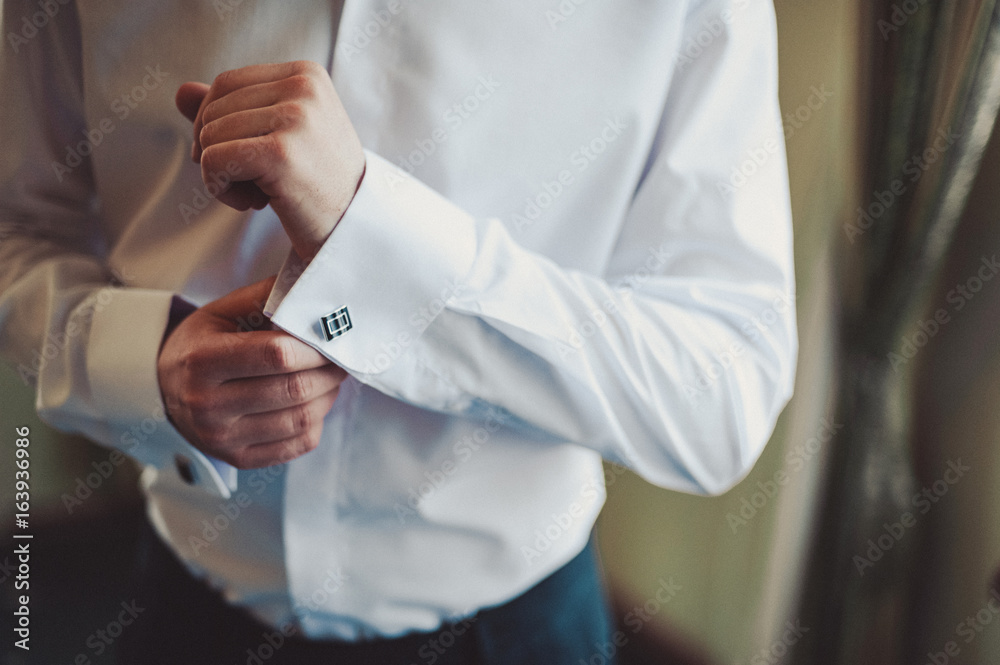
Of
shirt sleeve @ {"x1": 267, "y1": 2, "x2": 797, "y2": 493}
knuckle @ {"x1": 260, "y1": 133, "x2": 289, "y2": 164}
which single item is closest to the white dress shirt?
shirt sleeve @ {"x1": 267, "y1": 2, "x2": 797, "y2": 493}

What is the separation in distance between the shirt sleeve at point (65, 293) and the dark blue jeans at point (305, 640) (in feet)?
0.32

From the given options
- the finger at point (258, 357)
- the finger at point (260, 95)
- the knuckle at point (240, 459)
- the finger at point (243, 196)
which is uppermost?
the finger at point (260, 95)

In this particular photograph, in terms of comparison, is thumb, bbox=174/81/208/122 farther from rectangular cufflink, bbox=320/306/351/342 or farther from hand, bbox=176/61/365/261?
rectangular cufflink, bbox=320/306/351/342

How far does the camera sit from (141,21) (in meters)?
0.42

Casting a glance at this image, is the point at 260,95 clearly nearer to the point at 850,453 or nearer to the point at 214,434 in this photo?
the point at 214,434

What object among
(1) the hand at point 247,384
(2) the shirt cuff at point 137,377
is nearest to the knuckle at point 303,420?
(1) the hand at point 247,384

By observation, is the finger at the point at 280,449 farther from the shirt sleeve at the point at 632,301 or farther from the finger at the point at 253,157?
the finger at the point at 253,157

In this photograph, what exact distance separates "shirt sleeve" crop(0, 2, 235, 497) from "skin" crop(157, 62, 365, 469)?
37mm

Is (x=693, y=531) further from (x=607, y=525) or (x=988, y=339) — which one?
(x=988, y=339)

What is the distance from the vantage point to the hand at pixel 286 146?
284 mm

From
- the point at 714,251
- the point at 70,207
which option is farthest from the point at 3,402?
the point at 714,251

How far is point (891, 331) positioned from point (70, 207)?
27.4 inches

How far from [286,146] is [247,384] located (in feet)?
0.44

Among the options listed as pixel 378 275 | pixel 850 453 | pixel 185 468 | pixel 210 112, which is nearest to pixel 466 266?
pixel 378 275
